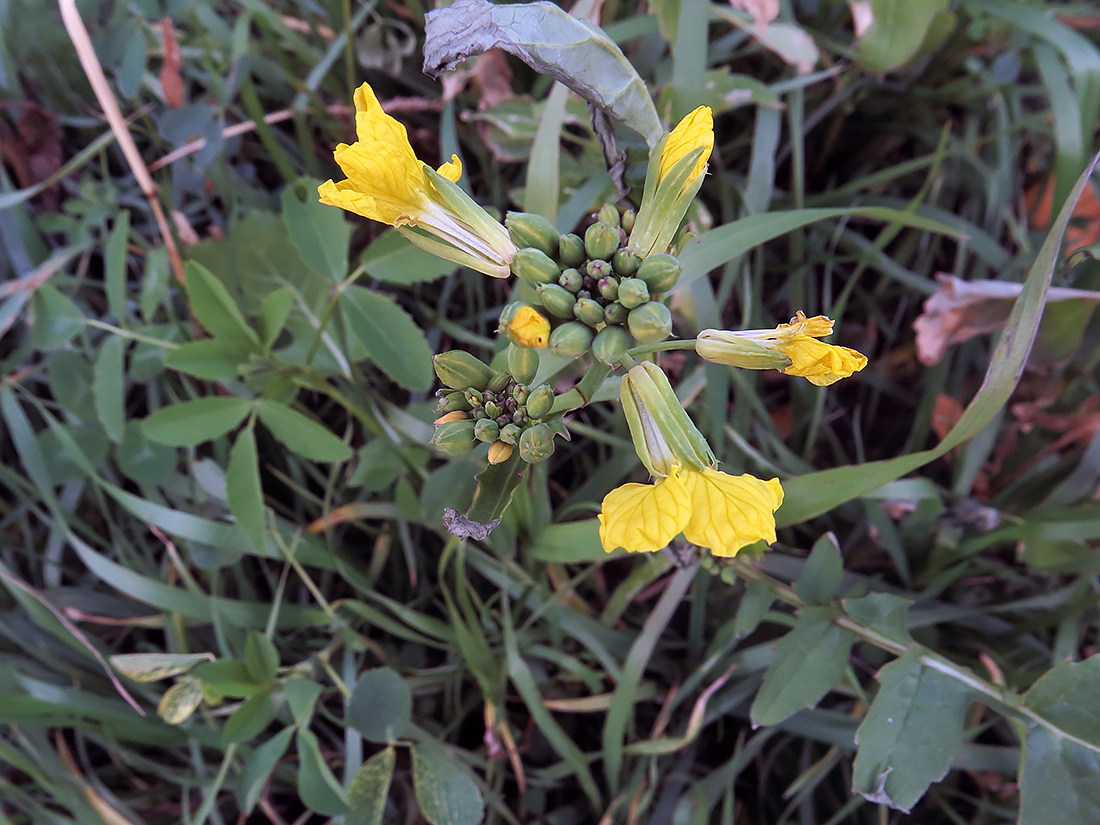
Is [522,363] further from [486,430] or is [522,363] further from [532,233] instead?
[532,233]

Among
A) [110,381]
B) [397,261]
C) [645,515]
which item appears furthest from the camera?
[110,381]

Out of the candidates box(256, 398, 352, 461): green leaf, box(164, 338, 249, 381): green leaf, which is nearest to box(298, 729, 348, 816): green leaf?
box(256, 398, 352, 461): green leaf

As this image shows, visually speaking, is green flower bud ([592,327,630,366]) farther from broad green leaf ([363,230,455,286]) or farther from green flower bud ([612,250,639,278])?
broad green leaf ([363,230,455,286])

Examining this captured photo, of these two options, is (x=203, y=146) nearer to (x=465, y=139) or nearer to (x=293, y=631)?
(x=465, y=139)

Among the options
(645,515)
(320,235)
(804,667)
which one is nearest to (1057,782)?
(804,667)

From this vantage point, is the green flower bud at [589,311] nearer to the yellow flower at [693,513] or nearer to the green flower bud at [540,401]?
the green flower bud at [540,401]

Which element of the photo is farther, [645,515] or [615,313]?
[615,313]

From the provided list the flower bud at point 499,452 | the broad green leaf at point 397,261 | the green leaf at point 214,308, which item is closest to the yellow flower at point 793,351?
the flower bud at point 499,452

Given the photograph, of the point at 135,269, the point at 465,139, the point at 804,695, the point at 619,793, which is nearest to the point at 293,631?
the point at 619,793
